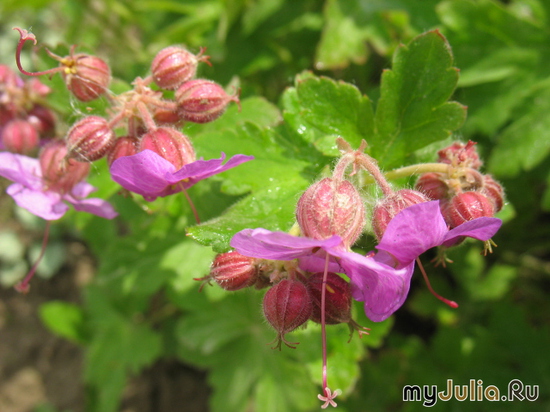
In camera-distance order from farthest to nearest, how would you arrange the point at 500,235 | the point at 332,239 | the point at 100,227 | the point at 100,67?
the point at 100,227, the point at 500,235, the point at 100,67, the point at 332,239

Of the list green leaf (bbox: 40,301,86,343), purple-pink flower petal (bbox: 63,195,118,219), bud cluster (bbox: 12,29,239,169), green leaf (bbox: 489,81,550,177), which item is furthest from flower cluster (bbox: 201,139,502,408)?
green leaf (bbox: 40,301,86,343)

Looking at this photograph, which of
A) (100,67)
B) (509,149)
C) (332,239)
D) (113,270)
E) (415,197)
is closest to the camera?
(332,239)

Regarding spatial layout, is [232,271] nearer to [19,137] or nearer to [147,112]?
[147,112]

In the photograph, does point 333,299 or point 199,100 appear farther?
point 199,100

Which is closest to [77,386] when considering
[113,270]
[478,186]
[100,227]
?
[100,227]

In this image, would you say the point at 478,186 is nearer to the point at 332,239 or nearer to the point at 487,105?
the point at 332,239

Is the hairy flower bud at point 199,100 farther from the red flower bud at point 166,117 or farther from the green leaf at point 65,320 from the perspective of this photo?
the green leaf at point 65,320

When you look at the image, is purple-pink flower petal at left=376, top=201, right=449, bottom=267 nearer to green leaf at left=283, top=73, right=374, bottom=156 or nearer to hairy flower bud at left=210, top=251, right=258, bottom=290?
hairy flower bud at left=210, top=251, right=258, bottom=290

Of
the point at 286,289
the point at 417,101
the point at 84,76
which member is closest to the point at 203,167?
the point at 286,289

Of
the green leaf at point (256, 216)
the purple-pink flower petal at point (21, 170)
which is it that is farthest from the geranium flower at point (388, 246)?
the purple-pink flower petal at point (21, 170)
